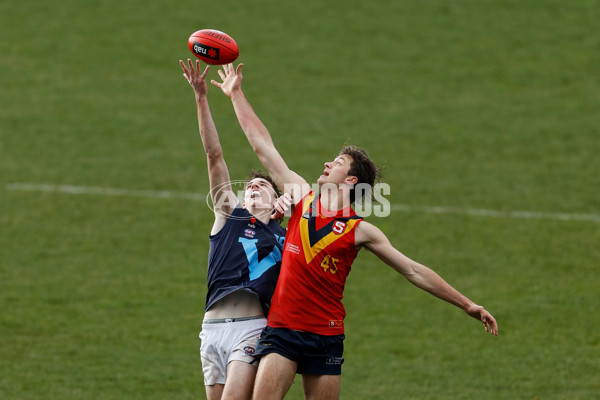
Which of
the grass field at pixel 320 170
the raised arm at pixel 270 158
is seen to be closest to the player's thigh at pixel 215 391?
the raised arm at pixel 270 158

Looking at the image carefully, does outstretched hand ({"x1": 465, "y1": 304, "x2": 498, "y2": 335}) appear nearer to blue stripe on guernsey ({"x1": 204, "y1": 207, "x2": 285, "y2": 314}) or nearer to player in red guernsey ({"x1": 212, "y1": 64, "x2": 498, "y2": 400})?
player in red guernsey ({"x1": 212, "y1": 64, "x2": 498, "y2": 400})

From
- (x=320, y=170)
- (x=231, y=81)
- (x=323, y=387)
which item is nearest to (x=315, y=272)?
(x=323, y=387)

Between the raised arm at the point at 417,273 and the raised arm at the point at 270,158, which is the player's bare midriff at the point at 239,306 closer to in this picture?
the raised arm at the point at 270,158

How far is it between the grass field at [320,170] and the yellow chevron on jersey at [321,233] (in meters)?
3.74

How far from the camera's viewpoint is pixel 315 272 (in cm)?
709

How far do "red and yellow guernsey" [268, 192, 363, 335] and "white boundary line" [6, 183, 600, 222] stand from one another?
8.89 meters

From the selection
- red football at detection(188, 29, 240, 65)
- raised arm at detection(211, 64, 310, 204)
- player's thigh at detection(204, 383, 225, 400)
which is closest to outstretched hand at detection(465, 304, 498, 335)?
raised arm at detection(211, 64, 310, 204)

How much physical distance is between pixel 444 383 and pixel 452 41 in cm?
1328

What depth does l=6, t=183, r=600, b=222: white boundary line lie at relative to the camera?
15680 mm

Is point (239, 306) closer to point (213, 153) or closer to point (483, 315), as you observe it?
point (213, 153)

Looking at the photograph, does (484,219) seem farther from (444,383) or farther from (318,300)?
(318,300)

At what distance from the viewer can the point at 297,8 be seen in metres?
23.6

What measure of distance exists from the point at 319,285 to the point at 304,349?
52 cm

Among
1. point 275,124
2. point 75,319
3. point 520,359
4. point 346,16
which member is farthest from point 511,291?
point 346,16
